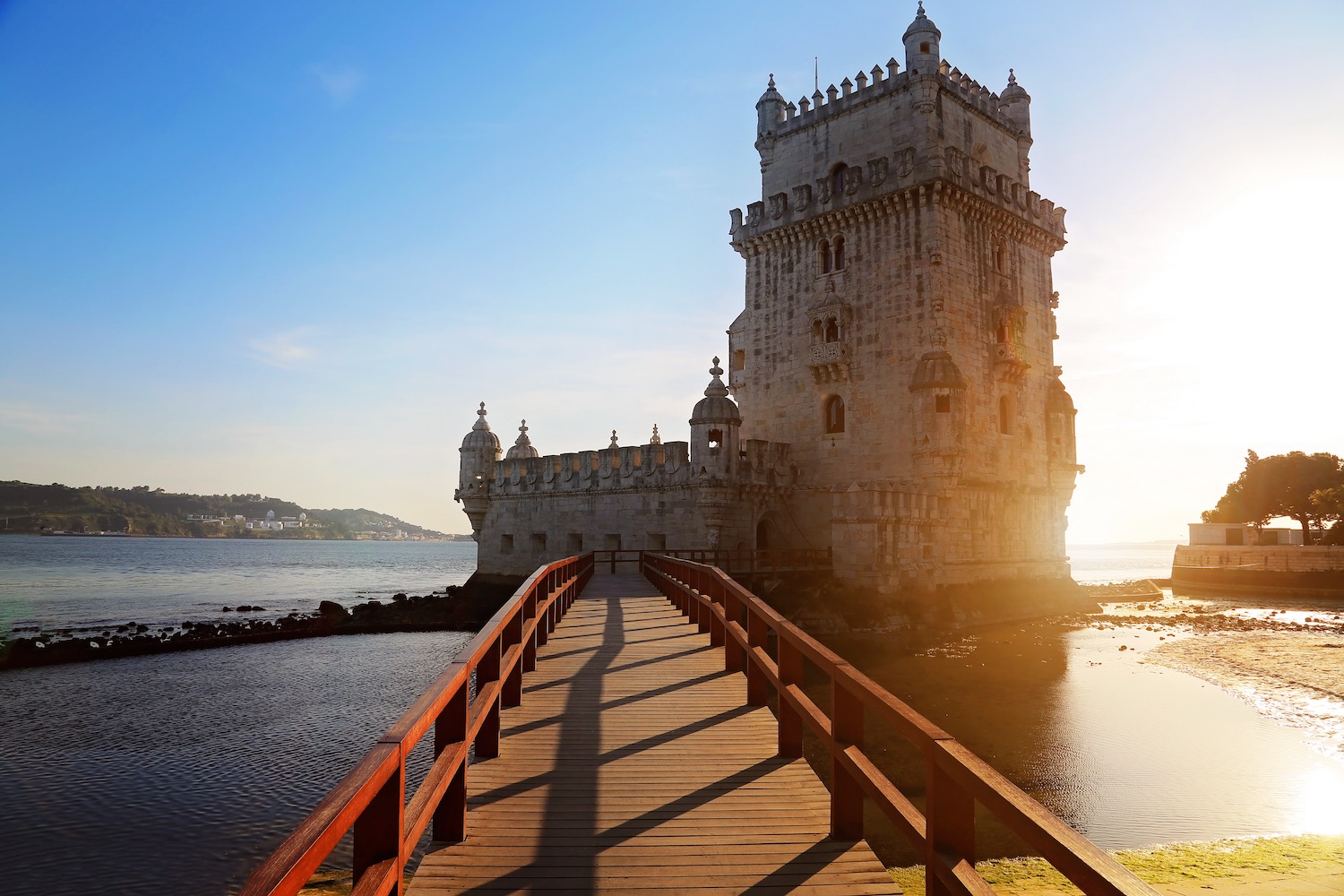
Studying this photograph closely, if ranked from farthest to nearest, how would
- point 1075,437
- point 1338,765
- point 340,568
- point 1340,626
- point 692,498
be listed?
point 340,568
point 1075,437
point 1340,626
point 692,498
point 1338,765

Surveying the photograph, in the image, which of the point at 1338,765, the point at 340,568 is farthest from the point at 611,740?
the point at 340,568

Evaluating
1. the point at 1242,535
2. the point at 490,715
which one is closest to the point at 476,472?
the point at 490,715

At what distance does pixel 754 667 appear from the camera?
865cm

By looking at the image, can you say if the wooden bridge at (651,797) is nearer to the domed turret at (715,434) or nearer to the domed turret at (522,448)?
the domed turret at (715,434)

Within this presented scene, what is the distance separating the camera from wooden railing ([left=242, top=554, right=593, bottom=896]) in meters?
2.47

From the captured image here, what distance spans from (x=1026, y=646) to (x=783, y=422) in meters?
12.0

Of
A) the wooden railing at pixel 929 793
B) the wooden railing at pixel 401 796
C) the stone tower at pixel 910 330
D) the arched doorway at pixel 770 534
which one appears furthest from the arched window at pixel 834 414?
the wooden railing at pixel 401 796

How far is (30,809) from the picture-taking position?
40.8ft

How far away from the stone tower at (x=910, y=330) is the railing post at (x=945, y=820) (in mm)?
22983

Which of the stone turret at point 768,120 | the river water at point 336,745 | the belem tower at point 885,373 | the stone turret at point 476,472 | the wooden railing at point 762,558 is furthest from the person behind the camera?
the stone turret at point 476,472

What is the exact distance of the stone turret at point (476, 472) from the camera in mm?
40219

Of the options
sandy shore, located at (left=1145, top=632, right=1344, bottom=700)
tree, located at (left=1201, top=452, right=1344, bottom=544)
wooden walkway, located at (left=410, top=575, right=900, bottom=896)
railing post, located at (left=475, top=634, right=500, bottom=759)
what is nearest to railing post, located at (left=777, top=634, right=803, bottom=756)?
wooden walkway, located at (left=410, top=575, right=900, bottom=896)

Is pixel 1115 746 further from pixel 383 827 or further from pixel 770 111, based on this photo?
pixel 770 111

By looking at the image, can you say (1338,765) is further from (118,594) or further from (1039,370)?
(118,594)
